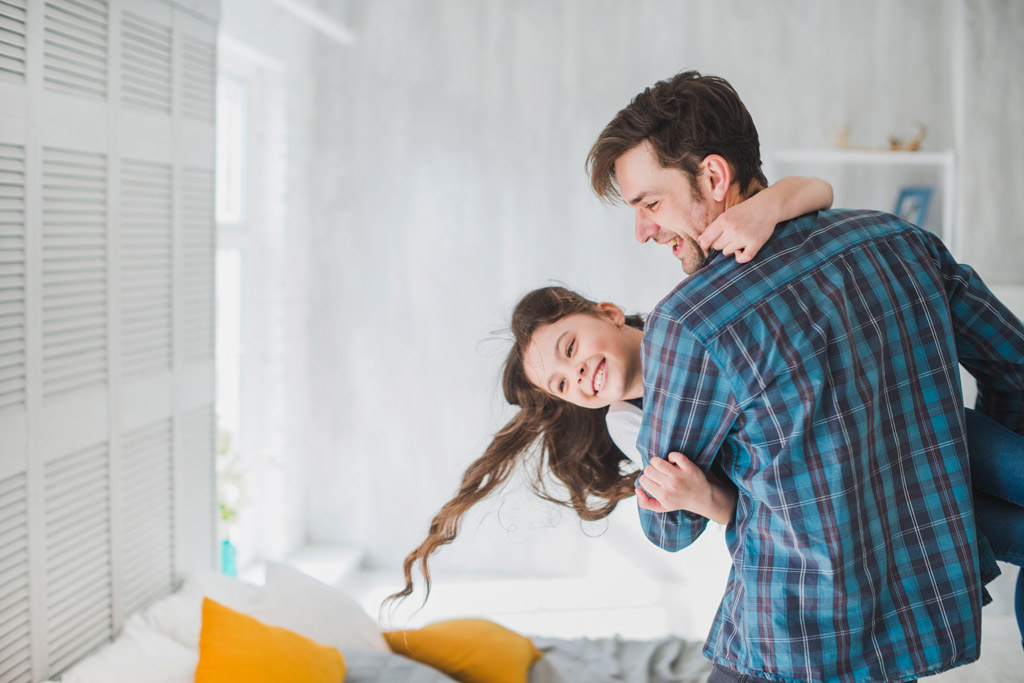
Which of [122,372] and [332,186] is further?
[332,186]

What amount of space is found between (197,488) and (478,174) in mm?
1847

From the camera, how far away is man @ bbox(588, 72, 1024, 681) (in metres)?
1.08

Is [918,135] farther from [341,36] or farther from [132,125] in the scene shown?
[132,125]

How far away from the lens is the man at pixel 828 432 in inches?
42.7

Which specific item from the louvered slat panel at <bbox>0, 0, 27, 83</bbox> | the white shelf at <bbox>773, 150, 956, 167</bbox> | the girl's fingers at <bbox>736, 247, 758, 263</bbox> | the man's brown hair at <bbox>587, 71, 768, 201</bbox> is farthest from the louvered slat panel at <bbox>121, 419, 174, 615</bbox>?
the white shelf at <bbox>773, 150, 956, 167</bbox>

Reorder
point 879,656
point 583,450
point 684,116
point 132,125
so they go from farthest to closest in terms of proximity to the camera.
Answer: point 132,125
point 583,450
point 684,116
point 879,656

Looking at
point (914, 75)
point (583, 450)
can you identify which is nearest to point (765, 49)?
point (914, 75)

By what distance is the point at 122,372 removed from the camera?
6.95 ft

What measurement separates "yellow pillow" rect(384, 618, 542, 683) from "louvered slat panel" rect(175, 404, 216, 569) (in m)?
0.67

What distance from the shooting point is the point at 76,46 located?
1.90 meters

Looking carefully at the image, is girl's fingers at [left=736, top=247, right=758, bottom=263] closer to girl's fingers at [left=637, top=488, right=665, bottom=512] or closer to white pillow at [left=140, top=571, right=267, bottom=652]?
girl's fingers at [left=637, top=488, right=665, bottom=512]

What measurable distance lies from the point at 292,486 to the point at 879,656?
2.95m

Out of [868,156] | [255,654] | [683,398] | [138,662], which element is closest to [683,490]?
[683,398]

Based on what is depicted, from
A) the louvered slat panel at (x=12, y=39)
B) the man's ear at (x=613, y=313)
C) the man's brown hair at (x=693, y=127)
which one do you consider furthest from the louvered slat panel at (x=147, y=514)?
the man's brown hair at (x=693, y=127)
